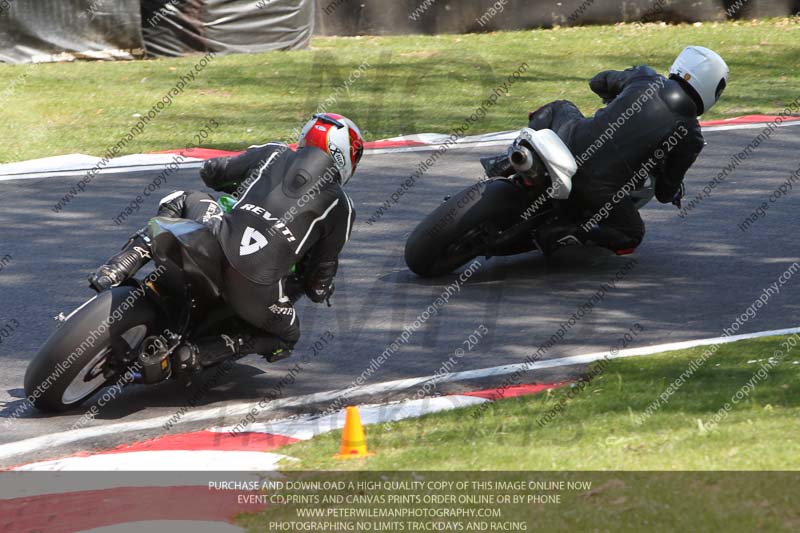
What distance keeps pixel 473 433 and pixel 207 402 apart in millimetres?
1726

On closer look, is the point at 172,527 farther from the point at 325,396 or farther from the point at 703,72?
the point at 703,72

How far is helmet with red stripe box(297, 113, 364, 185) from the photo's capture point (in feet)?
21.3

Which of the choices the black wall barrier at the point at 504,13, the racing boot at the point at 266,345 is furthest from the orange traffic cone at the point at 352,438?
the black wall barrier at the point at 504,13

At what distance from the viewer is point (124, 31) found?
64.4 ft

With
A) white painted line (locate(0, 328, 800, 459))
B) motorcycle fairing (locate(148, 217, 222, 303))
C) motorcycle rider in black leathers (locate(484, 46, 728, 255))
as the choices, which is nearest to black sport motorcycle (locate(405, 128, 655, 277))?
motorcycle rider in black leathers (locate(484, 46, 728, 255))

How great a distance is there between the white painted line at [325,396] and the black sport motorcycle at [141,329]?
0.24 meters

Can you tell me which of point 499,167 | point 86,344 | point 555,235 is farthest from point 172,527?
point 499,167

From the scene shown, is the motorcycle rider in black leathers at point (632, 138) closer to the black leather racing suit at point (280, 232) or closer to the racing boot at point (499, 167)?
the racing boot at point (499, 167)

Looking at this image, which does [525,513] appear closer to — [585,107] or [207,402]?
[207,402]

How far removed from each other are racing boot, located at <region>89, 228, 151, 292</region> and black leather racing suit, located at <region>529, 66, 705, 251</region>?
3.34m

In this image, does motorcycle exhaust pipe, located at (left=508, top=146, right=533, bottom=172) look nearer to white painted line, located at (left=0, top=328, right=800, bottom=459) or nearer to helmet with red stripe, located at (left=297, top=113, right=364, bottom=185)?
white painted line, located at (left=0, top=328, right=800, bottom=459)

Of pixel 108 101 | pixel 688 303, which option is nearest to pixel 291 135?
pixel 108 101

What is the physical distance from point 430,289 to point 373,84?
10.0 m

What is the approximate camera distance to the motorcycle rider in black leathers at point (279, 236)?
6320mm
